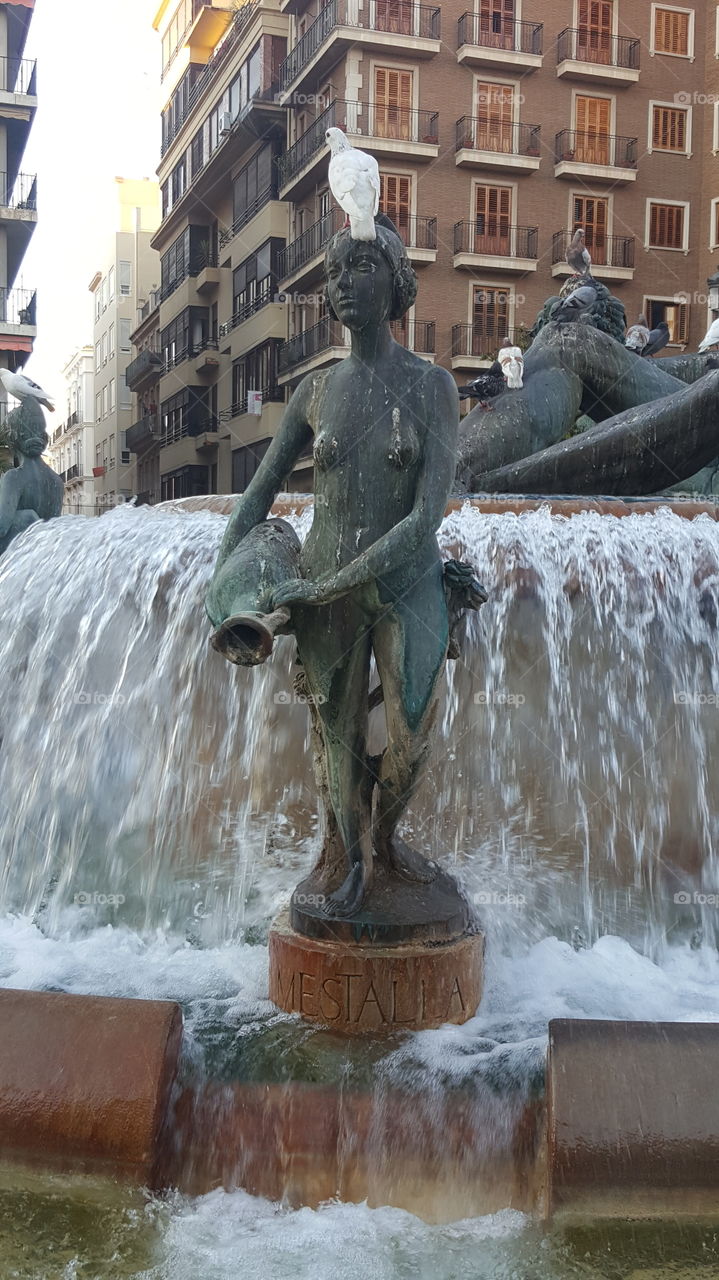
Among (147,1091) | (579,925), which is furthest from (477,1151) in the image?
(579,925)

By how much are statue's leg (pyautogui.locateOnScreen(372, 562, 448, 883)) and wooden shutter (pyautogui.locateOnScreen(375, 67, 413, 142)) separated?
113ft

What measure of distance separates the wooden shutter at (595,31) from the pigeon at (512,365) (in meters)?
34.2

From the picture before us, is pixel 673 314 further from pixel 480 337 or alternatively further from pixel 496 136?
pixel 496 136

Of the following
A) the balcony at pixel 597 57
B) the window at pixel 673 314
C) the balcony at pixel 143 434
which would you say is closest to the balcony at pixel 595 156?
the balcony at pixel 597 57

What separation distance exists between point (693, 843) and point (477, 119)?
35292mm

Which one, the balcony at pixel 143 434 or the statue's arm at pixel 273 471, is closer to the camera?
the statue's arm at pixel 273 471

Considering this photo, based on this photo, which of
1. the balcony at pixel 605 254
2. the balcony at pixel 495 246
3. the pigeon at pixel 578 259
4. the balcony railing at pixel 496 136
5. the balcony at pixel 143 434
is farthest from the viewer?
the balcony at pixel 143 434

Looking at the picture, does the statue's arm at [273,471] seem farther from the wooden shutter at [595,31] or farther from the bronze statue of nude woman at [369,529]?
the wooden shutter at [595,31]

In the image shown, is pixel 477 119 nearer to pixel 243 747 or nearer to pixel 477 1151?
pixel 243 747

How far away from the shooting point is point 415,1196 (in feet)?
10.3

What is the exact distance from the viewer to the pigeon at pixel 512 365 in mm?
8211

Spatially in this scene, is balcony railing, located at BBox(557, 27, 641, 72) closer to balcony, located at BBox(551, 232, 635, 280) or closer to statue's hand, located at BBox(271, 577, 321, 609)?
balcony, located at BBox(551, 232, 635, 280)

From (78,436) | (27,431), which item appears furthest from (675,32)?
(78,436)

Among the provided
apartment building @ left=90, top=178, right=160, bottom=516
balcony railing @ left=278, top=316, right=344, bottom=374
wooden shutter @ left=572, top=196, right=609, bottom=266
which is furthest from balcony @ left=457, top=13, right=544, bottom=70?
apartment building @ left=90, top=178, right=160, bottom=516
